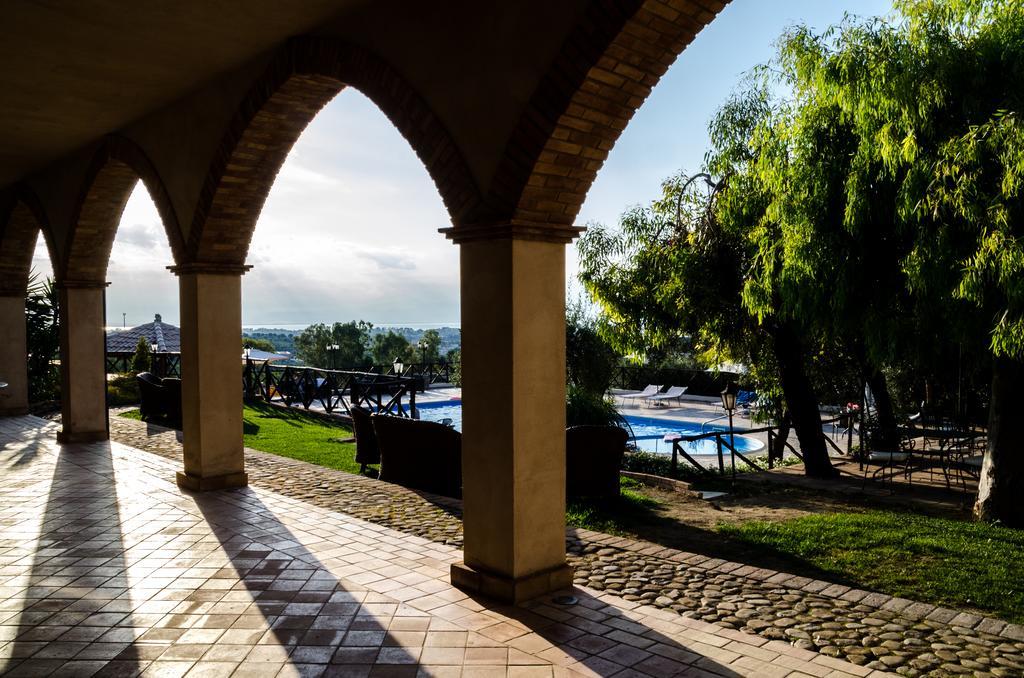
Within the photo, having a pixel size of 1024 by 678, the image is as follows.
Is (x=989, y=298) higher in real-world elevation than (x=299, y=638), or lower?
higher

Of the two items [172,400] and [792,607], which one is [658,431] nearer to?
[172,400]

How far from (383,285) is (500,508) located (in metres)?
38.3

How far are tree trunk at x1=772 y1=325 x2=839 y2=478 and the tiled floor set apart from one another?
7.09m

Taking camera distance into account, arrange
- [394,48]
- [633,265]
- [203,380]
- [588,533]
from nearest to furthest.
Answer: [394,48] < [588,533] < [203,380] < [633,265]

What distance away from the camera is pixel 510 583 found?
13.1 ft

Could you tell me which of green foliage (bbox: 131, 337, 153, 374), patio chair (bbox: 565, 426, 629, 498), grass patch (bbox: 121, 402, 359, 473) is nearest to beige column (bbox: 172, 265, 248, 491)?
grass patch (bbox: 121, 402, 359, 473)

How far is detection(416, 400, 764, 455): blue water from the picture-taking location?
670 inches

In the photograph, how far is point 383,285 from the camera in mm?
41469

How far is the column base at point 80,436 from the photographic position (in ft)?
31.6

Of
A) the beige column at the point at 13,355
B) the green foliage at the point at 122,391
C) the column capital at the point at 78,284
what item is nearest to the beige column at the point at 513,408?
the column capital at the point at 78,284

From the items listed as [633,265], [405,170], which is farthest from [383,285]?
[633,265]

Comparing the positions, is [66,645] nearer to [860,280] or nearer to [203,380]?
[203,380]

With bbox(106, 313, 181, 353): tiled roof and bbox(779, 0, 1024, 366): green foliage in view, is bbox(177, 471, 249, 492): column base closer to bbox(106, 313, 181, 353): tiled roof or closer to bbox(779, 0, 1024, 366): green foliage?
bbox(779, 0, 1024, 366): green foliage

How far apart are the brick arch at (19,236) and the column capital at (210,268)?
4023 millimetres
